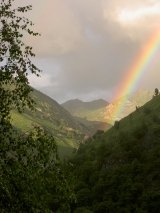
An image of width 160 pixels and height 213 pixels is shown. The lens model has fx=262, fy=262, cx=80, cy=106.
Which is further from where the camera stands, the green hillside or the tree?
the green hillside

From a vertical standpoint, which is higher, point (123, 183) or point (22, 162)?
point (22, 162)

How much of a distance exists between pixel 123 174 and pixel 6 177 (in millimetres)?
162737

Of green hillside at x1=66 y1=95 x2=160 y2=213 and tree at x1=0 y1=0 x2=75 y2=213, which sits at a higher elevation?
tree at x1=0 y1=0 x2=75 y2=213

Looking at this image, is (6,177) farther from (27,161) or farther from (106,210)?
(106,210)

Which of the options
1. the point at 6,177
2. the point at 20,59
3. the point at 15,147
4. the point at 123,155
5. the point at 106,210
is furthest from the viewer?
the point at 123,155

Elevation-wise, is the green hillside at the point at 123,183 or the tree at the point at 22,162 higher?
the tree at the point at 22,162

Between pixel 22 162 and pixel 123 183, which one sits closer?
pixel 22 162

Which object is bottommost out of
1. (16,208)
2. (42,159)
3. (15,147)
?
(16,208)

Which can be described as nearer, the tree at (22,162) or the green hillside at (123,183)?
the tree at (22,162)

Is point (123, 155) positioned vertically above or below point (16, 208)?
below

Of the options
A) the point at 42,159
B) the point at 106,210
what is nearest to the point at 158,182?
the point at 106,210

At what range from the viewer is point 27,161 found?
13.2 meters

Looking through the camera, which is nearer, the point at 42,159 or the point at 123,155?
the point at 42,159

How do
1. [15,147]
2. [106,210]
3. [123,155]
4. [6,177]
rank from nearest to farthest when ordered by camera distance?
1. [6,177]
2. [15,147]
3. [106,210]
4. [123,155]
